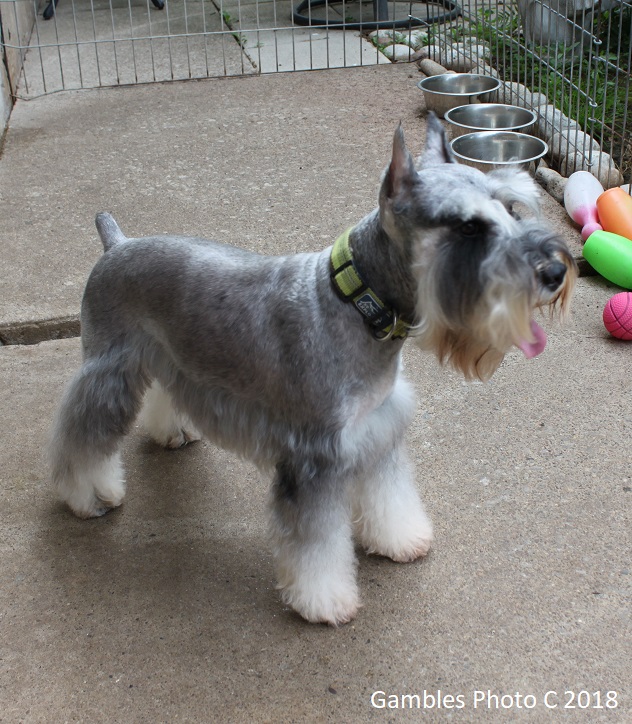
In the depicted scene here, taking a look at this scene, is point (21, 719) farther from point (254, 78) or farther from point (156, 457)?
point (254, 78)

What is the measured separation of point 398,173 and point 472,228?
219 mm

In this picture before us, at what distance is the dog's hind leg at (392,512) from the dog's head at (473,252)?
0.65 metres

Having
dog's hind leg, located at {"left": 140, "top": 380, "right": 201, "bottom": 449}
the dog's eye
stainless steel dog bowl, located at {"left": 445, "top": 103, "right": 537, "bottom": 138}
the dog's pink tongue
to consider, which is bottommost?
dog's hind leg, located at {"left": 140, "top": 380, "right": 201, "bottom": 449}

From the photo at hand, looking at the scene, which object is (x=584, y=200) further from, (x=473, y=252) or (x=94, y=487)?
(x=94, y=487)

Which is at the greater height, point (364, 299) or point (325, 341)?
point (364, 299)

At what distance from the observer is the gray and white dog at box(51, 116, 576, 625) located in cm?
205

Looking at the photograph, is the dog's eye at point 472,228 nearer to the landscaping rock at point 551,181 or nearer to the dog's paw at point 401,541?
the dog's paw at point 401,541

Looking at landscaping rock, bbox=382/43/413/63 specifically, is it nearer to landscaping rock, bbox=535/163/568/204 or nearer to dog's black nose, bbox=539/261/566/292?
landscaping rock, bbox=535/163/568/204

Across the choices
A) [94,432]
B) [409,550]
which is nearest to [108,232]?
[94,432]

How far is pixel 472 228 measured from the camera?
2.04m

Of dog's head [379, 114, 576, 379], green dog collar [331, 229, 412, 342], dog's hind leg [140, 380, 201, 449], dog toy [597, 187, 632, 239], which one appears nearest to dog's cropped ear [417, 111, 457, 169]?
dog's head [379, 114, 576, 379]

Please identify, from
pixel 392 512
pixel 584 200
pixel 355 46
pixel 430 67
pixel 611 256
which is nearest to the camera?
pixel 392 512

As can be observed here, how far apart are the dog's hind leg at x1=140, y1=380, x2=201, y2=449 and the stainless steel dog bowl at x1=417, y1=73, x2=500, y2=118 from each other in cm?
318

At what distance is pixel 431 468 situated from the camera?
3.09 metres
